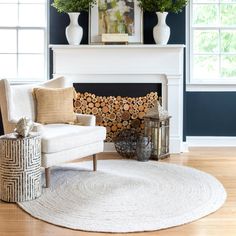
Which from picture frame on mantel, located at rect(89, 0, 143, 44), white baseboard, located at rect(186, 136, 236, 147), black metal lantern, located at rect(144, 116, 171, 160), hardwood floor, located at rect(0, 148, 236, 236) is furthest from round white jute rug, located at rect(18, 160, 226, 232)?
picture frame on mantel, located at rect(89, 0, 143, 44)

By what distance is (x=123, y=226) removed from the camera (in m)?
3.13

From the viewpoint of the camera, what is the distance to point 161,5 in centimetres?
554

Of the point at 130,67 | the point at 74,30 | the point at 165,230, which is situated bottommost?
the point at 165,230

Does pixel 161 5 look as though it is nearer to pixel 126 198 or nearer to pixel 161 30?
pixel 161 30

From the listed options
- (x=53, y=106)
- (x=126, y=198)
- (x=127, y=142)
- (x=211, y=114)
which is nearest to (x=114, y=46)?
(x=127, y=142)

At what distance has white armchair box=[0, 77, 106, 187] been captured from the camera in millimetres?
4035

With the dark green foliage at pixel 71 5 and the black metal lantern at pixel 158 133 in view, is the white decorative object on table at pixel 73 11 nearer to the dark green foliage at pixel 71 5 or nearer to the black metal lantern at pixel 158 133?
the dark green foliage at pixel 71 5

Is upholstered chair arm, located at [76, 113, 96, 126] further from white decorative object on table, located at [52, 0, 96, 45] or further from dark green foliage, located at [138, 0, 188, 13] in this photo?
dark green foliage, located at [138, 0, 188, 13]

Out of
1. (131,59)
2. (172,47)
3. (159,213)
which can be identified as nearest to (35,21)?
(131,59)

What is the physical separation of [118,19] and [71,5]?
60 centimetres

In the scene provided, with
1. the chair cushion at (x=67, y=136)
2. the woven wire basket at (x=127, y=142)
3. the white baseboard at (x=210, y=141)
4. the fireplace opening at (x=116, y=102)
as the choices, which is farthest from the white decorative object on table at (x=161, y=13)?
the chair cushion at (x=67, y=136)

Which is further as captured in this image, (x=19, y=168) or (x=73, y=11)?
(x=73, y=11)

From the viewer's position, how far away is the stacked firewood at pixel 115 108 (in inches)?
227

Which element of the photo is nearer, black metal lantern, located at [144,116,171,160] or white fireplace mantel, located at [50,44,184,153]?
black metal lantern, located at [144,116,171,160]
